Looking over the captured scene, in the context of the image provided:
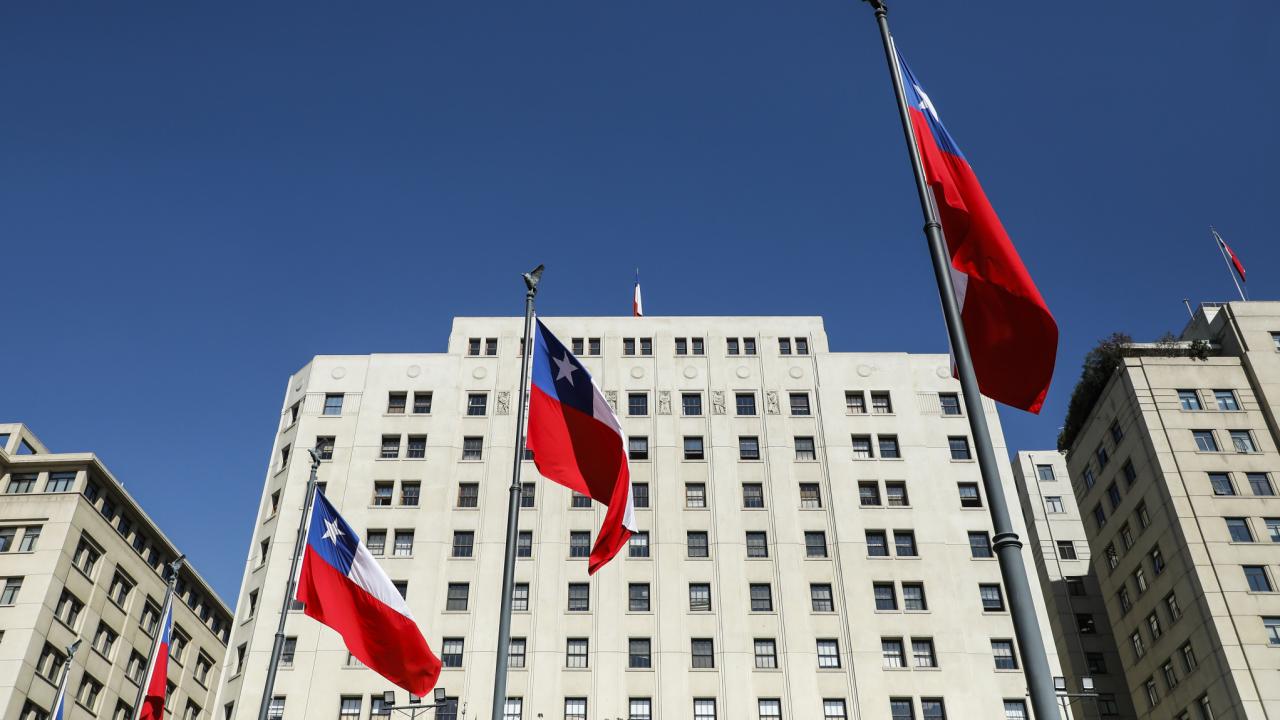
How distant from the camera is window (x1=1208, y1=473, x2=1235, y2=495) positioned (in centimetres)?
6069

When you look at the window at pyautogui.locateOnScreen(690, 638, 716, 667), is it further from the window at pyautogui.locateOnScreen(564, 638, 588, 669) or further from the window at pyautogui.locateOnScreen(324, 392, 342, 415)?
the window at pyautogui.locateOnScreen(324, 392, 342, 415)

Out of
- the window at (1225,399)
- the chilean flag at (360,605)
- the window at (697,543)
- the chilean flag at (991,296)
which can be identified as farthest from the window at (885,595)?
the chilean flag at (991,296)

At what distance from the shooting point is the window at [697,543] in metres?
59.1

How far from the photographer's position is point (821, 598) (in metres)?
57.5

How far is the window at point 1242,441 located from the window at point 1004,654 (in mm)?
19591

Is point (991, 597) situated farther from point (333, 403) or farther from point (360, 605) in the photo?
point (360, 605)

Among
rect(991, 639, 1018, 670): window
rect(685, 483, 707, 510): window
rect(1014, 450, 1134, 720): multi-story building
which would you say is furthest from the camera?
rect(1014, 450, 1134, 720): multi-story building

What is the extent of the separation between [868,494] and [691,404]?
11.9 m

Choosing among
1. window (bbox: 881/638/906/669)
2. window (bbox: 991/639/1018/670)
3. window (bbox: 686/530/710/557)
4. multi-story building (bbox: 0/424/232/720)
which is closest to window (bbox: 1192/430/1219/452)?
window (bbox: 991/639/1018/670)

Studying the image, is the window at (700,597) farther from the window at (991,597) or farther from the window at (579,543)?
the window at (991,597)

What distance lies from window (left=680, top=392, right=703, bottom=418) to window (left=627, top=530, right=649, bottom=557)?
887 centimetres

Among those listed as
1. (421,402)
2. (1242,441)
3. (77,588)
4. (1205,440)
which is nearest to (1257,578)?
(1205,440)

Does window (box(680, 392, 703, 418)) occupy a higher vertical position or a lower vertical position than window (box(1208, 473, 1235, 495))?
higher

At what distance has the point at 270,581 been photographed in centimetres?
5822
